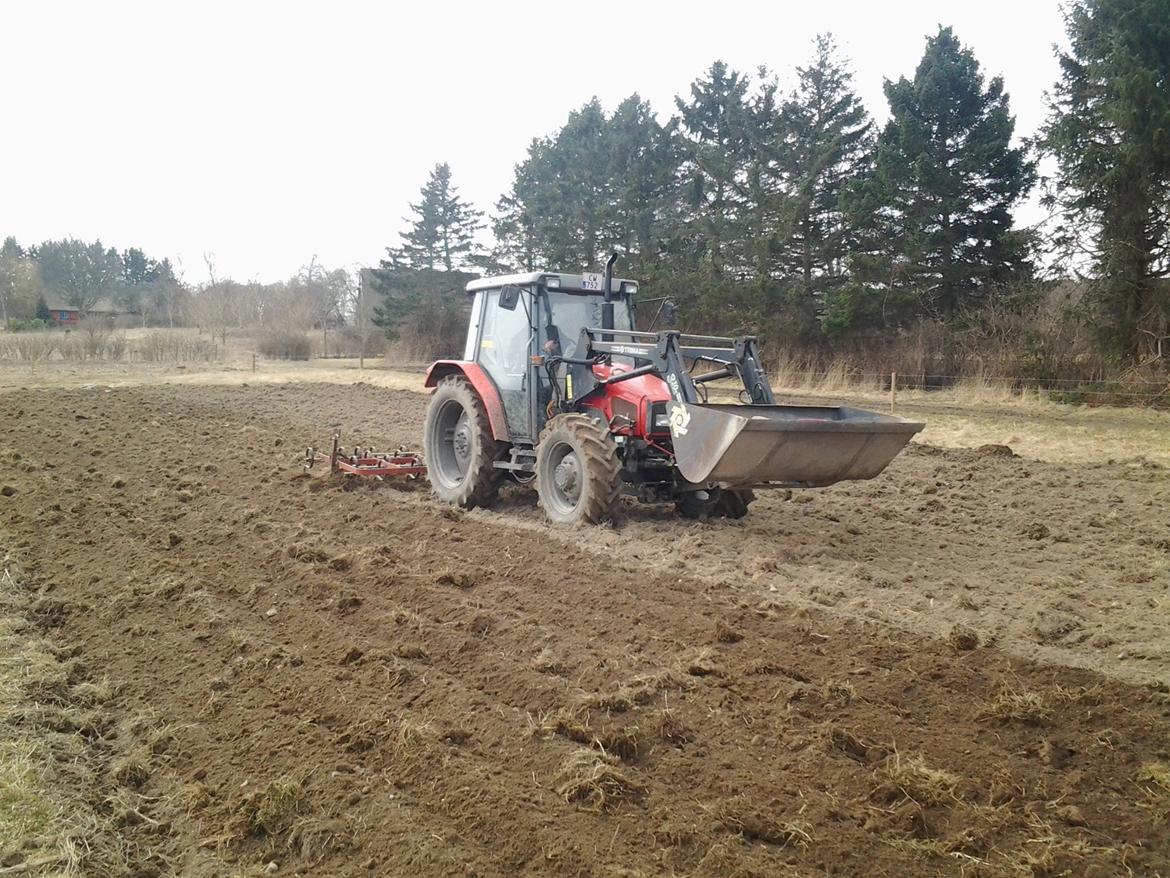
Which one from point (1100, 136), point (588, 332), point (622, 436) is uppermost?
point (1100, 136)

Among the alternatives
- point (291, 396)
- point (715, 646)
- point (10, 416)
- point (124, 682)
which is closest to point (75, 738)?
point (124, 682)

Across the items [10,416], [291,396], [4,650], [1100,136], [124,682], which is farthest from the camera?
[291,396]

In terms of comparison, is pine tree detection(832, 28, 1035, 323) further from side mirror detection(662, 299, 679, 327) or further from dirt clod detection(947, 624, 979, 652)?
dirt clod detection(947, 624, 979, 652)

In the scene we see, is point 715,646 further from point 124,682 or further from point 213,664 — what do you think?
point 124,682

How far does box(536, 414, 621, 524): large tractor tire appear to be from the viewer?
700cm

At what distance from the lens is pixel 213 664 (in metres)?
4.42

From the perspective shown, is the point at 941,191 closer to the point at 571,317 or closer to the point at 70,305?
the point at 571,317

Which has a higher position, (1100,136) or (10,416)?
(1100,136)

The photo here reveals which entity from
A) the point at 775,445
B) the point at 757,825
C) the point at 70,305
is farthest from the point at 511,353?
the point at 70,305

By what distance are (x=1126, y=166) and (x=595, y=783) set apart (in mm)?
18676

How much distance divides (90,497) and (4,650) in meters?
3.97

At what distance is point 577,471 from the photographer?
7.28 m

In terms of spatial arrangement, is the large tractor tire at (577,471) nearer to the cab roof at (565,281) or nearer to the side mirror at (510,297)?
the side mirror at (510,297)

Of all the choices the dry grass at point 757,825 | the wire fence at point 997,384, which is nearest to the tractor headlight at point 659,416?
the dry grass at point 757,825
